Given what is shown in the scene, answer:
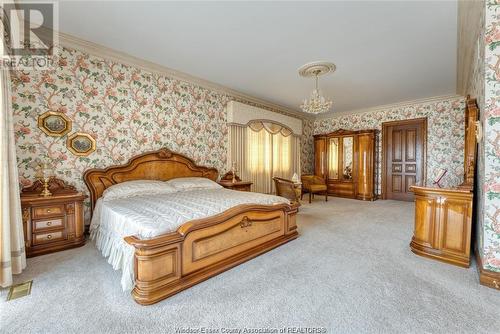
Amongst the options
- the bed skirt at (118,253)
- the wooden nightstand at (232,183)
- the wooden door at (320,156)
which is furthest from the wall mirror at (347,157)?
the bed skirt at (118,253)

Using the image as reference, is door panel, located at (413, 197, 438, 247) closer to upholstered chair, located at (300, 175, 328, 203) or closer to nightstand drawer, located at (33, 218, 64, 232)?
upholstered chair, located at (300, 175, 328, 203)

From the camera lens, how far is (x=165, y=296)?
5.72 ft

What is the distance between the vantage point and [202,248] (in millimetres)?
2059

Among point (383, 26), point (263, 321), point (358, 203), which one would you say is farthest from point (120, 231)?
point (358, 203)

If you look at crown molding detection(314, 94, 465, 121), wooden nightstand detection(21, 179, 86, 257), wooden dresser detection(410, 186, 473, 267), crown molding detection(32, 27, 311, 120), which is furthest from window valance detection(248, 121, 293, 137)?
wooden nightstand detection(21, 179, 86, 257)

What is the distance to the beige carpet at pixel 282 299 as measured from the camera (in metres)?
1.49

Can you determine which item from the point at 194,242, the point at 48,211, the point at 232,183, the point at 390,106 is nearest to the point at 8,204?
the point at 48,211

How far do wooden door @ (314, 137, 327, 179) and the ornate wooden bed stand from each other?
408cm

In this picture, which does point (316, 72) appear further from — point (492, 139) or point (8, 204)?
point (8, 204)

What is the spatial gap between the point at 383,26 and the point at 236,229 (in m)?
2.89

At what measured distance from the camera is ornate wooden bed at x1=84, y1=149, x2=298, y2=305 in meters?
1.71

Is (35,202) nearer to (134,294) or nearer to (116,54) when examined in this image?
(134,294)

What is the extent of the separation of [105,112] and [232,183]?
2395 millimetres

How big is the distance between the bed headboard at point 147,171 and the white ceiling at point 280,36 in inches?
61.8
